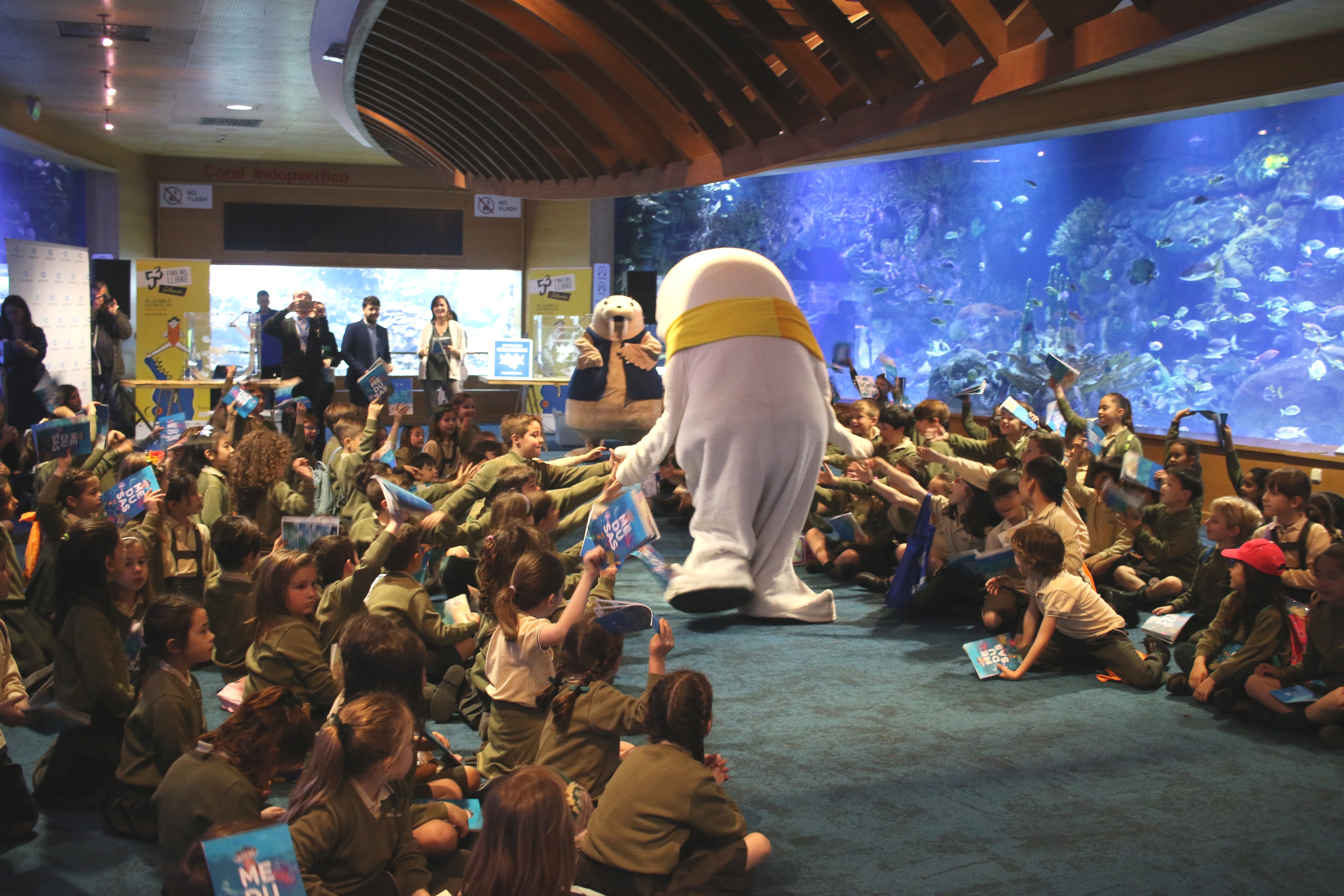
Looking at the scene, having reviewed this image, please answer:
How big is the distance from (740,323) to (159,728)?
133 inches

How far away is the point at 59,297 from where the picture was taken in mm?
11164

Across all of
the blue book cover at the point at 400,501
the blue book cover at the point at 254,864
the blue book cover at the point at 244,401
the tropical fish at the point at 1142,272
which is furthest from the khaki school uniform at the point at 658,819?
the tropical fish at the point at 1142,272

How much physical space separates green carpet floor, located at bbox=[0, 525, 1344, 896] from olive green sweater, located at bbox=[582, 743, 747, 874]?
540 mm

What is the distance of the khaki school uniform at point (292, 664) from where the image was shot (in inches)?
138

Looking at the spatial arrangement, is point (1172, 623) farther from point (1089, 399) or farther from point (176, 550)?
point (1089, 399)


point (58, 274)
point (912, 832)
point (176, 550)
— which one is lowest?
point (912, 832)

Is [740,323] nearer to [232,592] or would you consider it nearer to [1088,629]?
[1088,629]

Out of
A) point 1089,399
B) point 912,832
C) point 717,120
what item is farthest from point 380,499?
point 1089,399

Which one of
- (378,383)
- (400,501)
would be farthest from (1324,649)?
(378,383)

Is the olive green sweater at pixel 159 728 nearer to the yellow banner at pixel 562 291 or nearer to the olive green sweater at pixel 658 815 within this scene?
the olive green sweater at pixel 658 815

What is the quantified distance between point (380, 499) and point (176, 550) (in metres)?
0.88

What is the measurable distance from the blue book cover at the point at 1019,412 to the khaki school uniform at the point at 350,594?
4088 mm

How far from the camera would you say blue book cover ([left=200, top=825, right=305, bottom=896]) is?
67.6 inches

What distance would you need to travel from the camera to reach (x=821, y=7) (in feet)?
9.68
